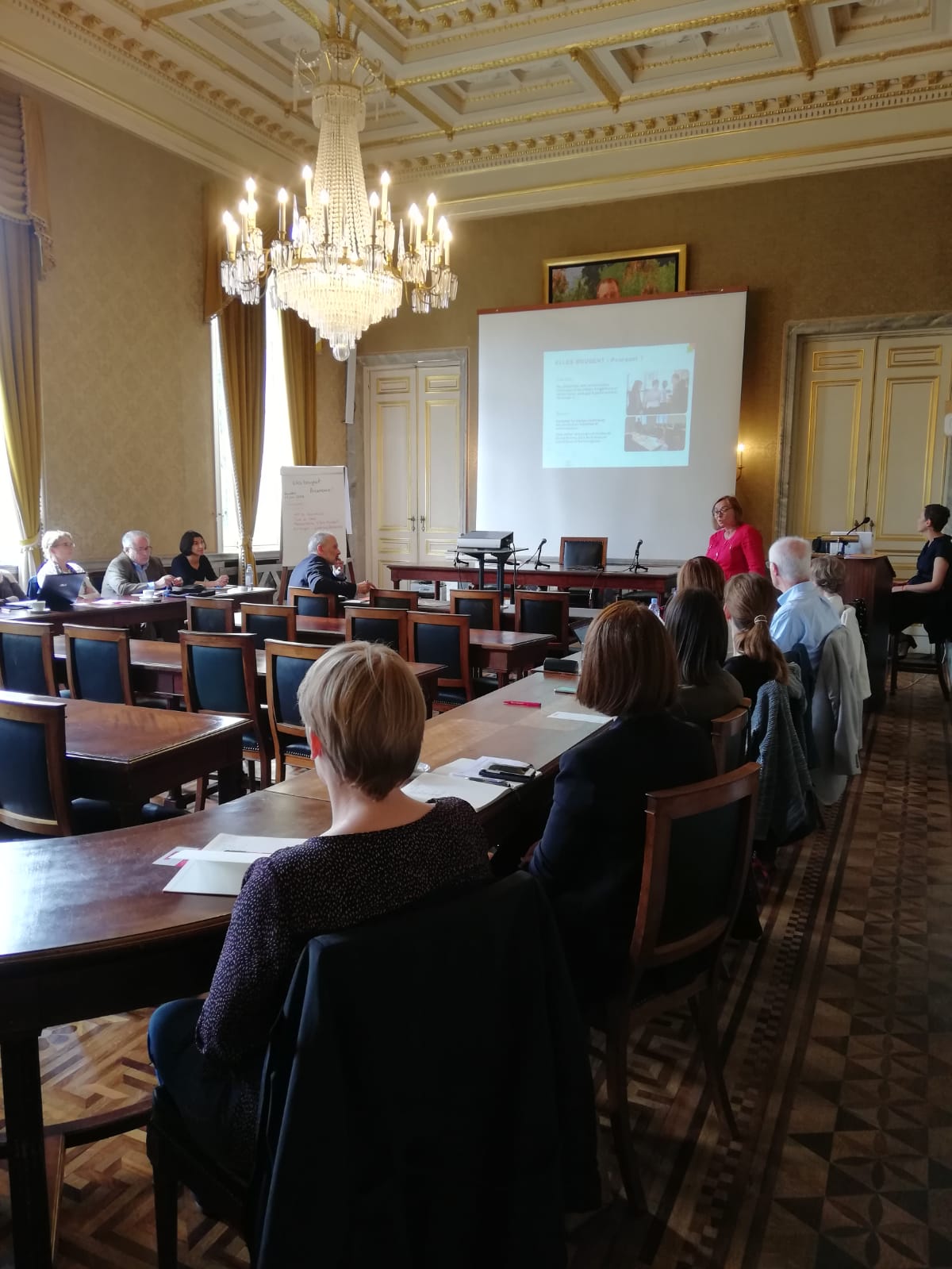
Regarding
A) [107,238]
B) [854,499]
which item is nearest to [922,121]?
[854,499]

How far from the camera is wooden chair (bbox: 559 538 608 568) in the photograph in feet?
25.9

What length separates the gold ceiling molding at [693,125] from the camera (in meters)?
7.46

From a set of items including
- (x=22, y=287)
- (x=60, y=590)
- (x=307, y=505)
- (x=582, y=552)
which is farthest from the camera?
(x=307, y=505)

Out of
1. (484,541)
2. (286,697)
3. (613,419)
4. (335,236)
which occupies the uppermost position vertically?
(335,236)

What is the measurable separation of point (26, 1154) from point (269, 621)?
3403 mm

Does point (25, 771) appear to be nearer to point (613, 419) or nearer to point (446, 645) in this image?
point (446, 645)

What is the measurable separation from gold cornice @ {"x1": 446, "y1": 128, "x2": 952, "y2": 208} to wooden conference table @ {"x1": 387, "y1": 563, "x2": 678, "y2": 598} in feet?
12.2

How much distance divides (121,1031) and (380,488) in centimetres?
831

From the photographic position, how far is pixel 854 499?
824 cm

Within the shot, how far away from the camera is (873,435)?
809 centimetres

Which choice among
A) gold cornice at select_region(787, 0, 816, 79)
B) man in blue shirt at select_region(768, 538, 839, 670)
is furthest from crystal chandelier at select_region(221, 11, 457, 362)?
gold cornice at select_region(787, 0, 816, 79)

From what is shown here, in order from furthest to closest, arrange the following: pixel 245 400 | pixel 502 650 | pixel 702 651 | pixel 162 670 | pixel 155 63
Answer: pixel 245 400, pixel 155 63, pixel 502 650, pixel 162 670, pixel 702 651

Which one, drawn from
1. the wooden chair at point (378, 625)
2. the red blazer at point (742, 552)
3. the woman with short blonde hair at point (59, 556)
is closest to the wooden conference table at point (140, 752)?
the wooden chair at point (378, 625)

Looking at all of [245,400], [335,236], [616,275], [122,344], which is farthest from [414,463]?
[335,236]
